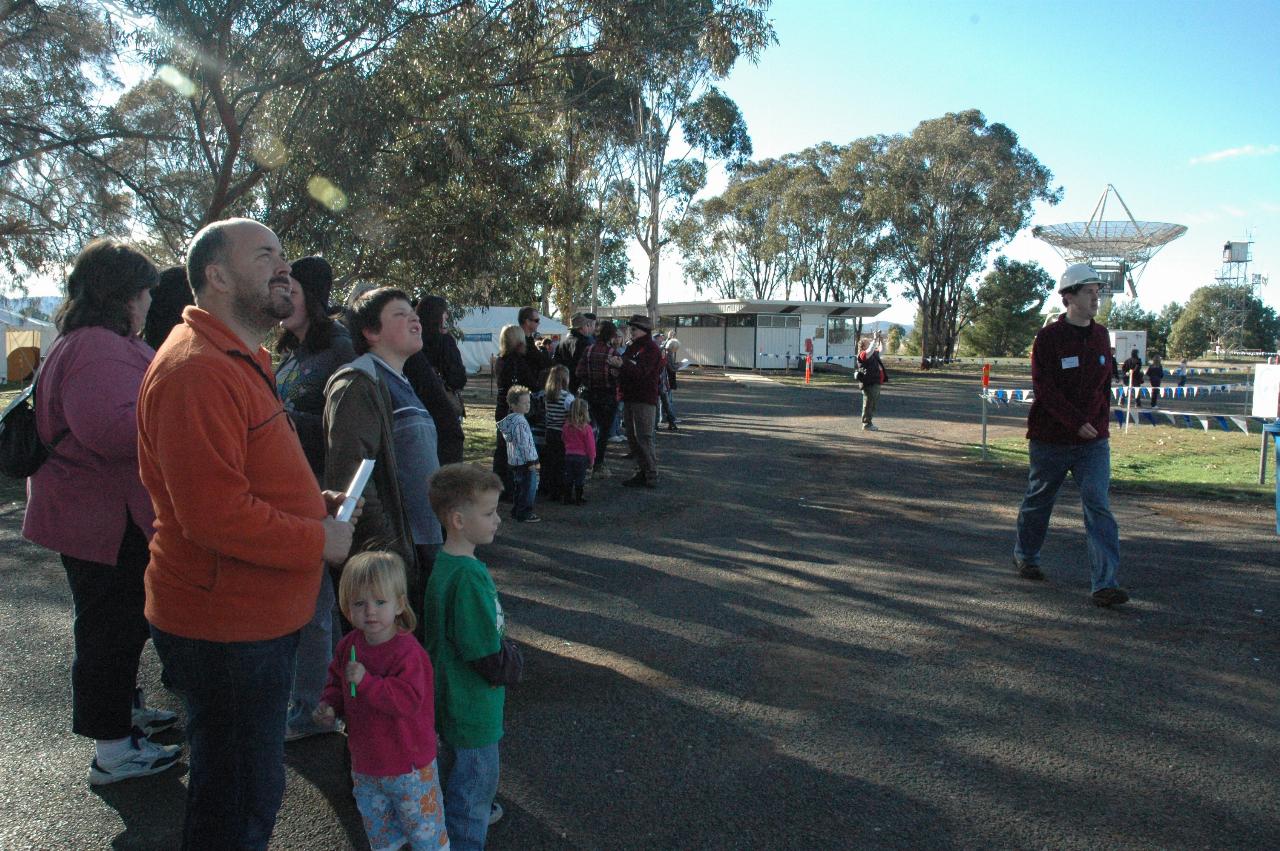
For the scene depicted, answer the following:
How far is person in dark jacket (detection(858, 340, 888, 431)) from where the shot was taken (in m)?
15.7

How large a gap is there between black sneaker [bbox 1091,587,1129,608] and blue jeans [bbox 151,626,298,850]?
4.82 m

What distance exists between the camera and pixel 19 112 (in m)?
13.6

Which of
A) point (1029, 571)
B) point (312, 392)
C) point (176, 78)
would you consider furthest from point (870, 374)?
point (312, 392)

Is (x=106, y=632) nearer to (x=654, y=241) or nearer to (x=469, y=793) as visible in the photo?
(x=469, y=793)

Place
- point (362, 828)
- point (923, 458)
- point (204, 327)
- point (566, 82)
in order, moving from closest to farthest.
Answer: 1. point (204, 327)
2. point (362, 828)
3. point (923, 458)
4. point (566, 82)

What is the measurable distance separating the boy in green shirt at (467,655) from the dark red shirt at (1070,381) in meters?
4.24

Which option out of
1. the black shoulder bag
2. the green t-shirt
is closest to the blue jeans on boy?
the black shoulder bag

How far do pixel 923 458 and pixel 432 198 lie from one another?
321 inches

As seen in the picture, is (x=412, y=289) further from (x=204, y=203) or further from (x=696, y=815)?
(x=696, y=815)

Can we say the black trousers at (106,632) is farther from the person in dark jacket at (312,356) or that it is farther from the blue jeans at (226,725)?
the blue jeans at (226,725)

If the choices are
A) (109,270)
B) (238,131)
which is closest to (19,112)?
(238,131)

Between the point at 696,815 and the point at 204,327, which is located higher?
the point at 204,327

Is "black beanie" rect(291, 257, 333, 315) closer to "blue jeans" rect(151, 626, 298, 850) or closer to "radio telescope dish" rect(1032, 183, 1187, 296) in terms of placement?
"blue jeans" rect(151, 626, 298, 850)

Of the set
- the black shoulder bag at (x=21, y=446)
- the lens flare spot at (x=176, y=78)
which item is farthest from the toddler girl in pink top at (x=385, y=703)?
the lens flare spot at (x=176, y=78)
